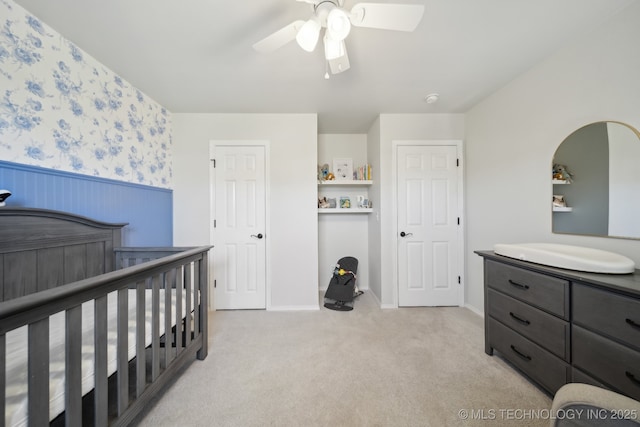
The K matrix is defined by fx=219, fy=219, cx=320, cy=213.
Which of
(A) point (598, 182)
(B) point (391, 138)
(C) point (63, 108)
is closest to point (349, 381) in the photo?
(A) point (598, 182)

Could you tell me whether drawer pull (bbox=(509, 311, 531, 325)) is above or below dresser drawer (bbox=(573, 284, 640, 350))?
below

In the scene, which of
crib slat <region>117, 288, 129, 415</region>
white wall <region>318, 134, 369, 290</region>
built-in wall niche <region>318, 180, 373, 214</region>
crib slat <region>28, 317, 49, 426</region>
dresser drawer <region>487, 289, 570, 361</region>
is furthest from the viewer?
white wall <region>318, 134, 369, 290</region>

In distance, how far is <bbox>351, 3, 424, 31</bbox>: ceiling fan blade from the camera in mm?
985

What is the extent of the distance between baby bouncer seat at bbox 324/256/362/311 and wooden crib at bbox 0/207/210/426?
140 centimetres

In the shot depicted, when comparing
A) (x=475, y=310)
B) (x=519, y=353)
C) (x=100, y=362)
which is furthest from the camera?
(x=475, y=310)

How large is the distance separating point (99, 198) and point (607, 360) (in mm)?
3226

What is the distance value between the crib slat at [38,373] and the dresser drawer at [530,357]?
221 centimetres

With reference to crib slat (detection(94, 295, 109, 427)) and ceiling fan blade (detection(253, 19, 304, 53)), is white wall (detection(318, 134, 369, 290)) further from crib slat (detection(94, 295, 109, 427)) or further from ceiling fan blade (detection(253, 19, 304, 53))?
crib slat (detection(94, 295, 109, 427))

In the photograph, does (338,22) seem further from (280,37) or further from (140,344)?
(140,344)

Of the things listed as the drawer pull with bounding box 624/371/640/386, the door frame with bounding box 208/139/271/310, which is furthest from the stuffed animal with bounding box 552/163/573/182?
the door frame with bounding box 208/139/271/310

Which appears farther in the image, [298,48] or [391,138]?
[391,138]

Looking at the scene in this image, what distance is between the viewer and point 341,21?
1039 millimetres

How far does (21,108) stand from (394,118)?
2.99 metres

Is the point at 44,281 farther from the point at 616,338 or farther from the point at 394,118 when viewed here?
the point at 394,118
